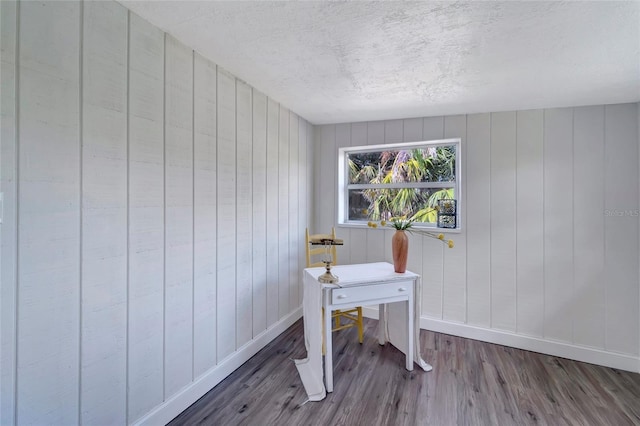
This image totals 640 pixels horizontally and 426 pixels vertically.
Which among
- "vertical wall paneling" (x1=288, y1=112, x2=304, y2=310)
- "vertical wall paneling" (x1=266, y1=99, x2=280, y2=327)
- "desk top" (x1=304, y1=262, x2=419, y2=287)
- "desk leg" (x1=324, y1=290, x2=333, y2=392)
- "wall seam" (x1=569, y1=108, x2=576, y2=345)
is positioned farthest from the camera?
"vertical wall paneling" (x1=288, y1=112, x2=304, y2=310)

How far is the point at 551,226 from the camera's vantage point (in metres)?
2.49

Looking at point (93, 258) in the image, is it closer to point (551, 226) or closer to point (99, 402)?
point (99, 402)

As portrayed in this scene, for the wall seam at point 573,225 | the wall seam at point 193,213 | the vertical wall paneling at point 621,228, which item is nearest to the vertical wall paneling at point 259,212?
the wall seam at point 193,213

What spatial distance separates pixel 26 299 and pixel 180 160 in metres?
0.94

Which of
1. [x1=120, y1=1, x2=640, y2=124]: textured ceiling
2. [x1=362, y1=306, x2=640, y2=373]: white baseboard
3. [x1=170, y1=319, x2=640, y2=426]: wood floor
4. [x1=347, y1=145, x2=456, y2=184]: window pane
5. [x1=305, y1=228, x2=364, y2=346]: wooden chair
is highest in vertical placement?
[x1=120, y1=1, x2=640, y2=124]: textured ceiling

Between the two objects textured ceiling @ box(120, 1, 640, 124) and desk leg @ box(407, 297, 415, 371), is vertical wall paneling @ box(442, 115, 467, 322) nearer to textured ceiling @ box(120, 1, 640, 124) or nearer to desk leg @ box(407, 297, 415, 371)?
textured ceiling @ box(120, 1, 640, 124)

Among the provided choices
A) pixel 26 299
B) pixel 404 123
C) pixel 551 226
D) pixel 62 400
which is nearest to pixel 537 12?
pixel 404 123

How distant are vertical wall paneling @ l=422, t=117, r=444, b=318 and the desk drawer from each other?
0.81m

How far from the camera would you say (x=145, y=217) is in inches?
58.4

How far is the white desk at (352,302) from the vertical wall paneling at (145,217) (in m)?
0.98

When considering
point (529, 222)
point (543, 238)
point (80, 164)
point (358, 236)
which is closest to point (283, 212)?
point (358, 236)

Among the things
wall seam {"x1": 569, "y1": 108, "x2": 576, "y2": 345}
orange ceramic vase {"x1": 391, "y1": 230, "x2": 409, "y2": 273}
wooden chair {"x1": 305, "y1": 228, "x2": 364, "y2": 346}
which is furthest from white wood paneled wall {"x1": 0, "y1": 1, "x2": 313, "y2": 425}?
wall seam {"x1": 569, "y1": 108, "x2": 576, "y2": 345}

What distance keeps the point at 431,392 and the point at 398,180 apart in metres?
2.03

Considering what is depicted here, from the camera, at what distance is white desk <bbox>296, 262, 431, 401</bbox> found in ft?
6.43
